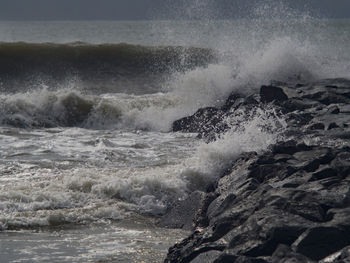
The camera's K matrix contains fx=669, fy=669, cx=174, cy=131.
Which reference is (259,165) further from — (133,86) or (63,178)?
(133,86)

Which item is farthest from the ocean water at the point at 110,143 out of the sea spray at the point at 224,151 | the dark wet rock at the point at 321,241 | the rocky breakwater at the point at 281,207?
the dark wet rock at the point at 321,241

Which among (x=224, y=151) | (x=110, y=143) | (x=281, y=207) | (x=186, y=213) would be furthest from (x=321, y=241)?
(x=110, y=143)

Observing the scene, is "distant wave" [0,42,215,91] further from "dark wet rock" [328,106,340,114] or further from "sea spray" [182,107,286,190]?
"sea spray" [182,107,286,190]

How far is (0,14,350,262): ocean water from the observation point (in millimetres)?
7516

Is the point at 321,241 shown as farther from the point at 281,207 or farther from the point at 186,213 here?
the point at 186,213

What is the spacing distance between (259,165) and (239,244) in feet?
7.72

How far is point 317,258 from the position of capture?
4863 millimetres

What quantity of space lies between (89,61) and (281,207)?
69.0 ft

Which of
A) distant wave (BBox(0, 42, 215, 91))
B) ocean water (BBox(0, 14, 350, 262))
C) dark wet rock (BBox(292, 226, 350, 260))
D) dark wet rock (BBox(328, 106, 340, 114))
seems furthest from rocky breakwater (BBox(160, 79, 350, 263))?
distant wave (BBox(0, 42, 215, 91))

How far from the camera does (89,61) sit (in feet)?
84.9

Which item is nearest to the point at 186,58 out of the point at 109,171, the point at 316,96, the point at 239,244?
the point at 316,96

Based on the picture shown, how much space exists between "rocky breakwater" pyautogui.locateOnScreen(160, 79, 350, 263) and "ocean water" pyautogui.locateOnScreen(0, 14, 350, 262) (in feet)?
1.95

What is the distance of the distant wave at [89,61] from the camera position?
952 inches

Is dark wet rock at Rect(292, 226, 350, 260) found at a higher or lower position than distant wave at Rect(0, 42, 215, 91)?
lower
